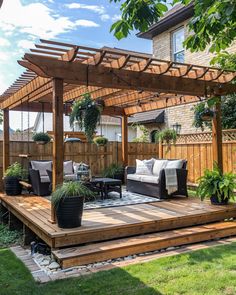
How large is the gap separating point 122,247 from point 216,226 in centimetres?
203

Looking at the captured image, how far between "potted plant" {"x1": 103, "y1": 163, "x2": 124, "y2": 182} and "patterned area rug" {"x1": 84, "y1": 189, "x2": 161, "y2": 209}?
1.75m

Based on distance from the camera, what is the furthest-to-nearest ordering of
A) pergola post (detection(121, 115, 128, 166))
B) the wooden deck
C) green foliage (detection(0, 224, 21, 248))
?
pergola post (detection(121, 115, 128, 166)) < green foliage (detection(0, 224, 21, 248)) < the wooden deck

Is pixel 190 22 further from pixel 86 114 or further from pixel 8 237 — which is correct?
pixel 8 237

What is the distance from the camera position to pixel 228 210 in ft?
19.8

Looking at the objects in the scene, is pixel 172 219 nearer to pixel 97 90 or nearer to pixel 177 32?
pixel 97 90

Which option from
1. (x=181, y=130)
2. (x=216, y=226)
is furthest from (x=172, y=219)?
(x=181, y=130)

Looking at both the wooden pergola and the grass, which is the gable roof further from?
the grass

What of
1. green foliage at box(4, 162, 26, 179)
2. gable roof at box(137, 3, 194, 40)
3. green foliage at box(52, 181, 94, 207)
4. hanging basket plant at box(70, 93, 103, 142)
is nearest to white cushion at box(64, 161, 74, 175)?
green foliage at box(4, 162, 26, 179)

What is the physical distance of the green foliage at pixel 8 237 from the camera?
5.93 metres

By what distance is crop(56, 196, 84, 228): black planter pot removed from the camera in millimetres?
4625

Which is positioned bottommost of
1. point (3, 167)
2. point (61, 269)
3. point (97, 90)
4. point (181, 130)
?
point (61, 269)

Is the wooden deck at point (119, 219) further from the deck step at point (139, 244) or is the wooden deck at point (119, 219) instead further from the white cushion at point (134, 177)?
the white cushion at point (134, 177)

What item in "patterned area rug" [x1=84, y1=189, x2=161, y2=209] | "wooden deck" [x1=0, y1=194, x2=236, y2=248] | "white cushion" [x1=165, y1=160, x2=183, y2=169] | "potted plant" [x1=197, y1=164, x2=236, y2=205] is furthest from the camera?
"white cushion" [x1=165, y1=160, x2=183, y2=169]

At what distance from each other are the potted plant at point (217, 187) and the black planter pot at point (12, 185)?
4797mm
